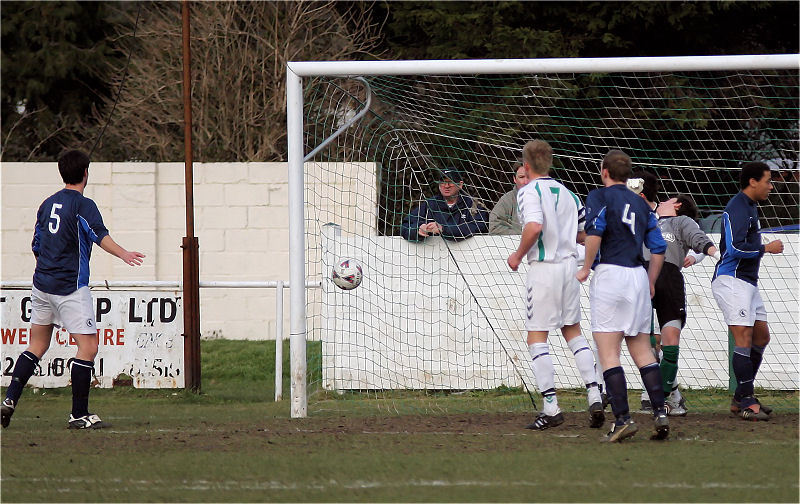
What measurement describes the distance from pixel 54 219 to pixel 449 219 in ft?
12.6

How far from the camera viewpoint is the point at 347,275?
909 cm

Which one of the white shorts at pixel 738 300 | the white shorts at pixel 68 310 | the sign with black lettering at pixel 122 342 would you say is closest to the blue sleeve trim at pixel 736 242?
the white shorts at pixel 738 300

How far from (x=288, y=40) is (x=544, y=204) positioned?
1078 centimetres

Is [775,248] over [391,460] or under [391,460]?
over

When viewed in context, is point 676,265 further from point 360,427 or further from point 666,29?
point 666,29

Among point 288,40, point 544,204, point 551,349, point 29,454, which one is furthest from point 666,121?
point 29,454

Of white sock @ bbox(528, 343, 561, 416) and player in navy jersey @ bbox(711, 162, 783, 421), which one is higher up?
player in navy jersey @ bbox(711, 162, 783, 421)

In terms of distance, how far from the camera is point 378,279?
9930 mm

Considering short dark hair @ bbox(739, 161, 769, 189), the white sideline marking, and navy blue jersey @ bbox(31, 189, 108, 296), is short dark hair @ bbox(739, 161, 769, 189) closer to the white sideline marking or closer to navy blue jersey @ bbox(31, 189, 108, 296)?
the white sideline marking

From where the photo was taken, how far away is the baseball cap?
9922 mm

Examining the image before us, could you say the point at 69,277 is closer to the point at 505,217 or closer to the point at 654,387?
the point at 654,387

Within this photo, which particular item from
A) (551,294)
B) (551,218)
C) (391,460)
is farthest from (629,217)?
(391,460)

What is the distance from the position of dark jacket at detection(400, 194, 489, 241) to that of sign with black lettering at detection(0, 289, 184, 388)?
2.41m

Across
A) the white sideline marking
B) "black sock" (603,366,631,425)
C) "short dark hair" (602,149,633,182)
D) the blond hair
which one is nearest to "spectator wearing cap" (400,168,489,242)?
the blond hair
